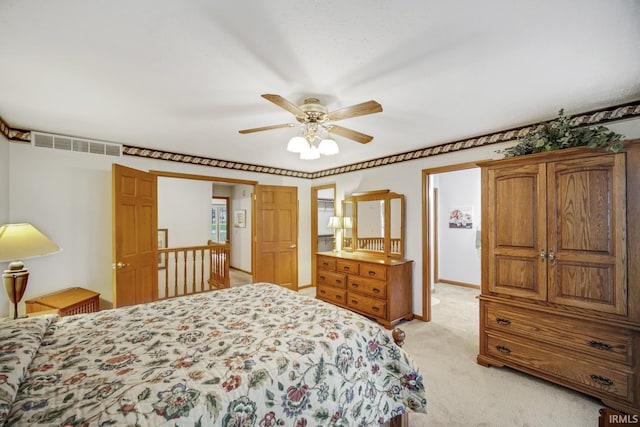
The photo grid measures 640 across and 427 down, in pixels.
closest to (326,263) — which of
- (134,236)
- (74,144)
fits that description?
(134,236)

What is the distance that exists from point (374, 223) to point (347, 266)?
86 centimetres

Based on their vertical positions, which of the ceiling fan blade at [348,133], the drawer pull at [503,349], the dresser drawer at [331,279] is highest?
the ceiling fan blade at [348,133]

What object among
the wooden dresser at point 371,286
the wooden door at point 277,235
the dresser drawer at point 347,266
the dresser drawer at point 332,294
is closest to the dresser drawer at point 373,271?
the wooden dresser at point 371,286

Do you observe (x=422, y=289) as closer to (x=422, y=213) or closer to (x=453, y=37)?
(x=422, y=213)

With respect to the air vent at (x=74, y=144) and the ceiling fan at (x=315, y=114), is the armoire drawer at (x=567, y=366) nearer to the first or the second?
the ceiling fan at (x=315, y=114)

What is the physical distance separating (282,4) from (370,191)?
11.0ft

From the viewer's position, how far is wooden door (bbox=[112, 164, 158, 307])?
9.47 ft

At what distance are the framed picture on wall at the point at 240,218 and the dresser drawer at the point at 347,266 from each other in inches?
151

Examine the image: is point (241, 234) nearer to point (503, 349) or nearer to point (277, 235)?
point (277, 235)

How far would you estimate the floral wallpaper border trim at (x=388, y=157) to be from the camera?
2316 millimetres

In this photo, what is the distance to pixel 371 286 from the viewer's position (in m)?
3.61

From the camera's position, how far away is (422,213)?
3.72 m

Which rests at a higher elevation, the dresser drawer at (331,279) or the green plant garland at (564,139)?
the green plant garland at (564,139)

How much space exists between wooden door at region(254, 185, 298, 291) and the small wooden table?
7.23 ft
